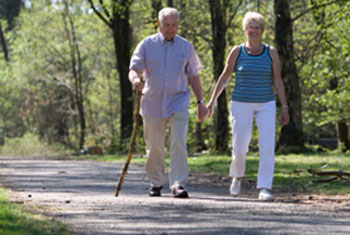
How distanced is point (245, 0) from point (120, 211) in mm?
18108

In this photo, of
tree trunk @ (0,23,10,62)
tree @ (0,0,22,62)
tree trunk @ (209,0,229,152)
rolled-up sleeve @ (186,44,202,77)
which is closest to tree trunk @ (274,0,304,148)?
tree trunk @ (209,0,229,152)

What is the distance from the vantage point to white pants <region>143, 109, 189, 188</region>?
9.64m

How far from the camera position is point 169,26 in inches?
373

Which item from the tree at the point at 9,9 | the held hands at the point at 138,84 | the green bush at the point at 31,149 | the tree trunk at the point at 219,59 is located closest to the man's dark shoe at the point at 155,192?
the held hands at the point at 138,84

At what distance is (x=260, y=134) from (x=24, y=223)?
3.80 m

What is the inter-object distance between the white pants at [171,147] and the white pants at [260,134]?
0.64 metres

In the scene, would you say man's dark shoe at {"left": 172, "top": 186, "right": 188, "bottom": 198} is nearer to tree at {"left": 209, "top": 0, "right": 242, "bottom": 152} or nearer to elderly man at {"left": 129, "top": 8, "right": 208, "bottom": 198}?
elderly man at {"left": 129, "top": 8, "right": 208, "bottom": 198}

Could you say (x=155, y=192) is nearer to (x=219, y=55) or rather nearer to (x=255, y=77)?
(x=255, y=77)

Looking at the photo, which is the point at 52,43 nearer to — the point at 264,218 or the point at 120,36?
the point at 120,36

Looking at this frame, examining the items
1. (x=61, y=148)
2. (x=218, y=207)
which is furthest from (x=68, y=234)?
A: (x=61, y=148)

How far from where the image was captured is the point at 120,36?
30047mm

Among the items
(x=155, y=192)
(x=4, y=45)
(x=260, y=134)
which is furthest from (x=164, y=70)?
(x=4, y=45)

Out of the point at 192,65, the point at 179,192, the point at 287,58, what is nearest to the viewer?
the point at 179,192

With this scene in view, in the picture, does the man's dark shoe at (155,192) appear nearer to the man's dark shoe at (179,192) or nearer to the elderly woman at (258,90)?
the man's dark shoe at (179,192)
